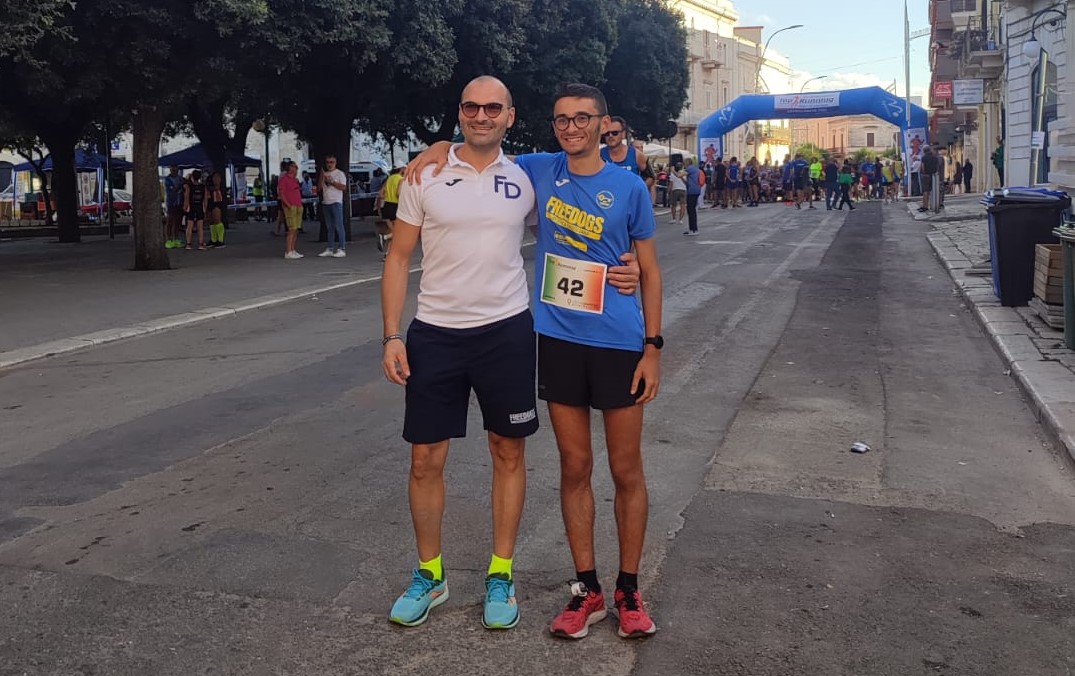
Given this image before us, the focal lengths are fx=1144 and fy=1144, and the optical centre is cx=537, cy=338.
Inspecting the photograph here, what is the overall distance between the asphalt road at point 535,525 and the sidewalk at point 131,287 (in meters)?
1.93

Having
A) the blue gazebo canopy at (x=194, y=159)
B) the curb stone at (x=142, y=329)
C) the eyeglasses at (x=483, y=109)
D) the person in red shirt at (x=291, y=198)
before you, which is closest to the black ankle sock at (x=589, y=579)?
→ the eyeglasses at (x=483, y=109)

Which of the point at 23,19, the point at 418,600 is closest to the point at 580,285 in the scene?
the point at 418,600

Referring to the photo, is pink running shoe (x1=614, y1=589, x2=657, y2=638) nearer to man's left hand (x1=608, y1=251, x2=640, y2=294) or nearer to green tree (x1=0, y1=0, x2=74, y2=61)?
man's left hand (x1=608, y1=251, x2=640, y2=294)

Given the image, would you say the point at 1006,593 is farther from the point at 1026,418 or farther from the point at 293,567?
the point at 1026,418

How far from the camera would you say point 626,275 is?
3.69 meters

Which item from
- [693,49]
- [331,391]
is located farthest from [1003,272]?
[693,49]

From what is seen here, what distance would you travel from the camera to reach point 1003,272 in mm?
11914

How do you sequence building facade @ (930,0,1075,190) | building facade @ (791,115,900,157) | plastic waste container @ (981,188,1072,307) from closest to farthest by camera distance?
plastic waste container @ (981,188,1072,307)
building facade @ (930,0,1075,190)
building facade @ (791,115,900,157)

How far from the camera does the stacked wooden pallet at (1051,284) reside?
393 inches

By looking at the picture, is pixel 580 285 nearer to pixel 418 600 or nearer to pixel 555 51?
pixel 418 600

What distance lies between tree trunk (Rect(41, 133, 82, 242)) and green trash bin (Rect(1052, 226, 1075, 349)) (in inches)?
943

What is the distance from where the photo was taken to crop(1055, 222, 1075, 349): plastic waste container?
8977 mm

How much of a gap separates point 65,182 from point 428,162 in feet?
88.2

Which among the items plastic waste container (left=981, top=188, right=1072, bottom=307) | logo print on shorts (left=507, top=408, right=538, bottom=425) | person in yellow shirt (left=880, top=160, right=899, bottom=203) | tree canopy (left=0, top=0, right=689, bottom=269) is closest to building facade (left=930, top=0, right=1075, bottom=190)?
plastic waste container (left=981, top=188, right=1072, bottom=307)
